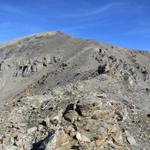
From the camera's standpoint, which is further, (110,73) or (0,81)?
(0,81)

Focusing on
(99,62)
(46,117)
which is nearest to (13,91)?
(99,62)

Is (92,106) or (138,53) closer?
(92,106)

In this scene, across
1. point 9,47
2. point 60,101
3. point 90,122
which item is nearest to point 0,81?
point 9,47

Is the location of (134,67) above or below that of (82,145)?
above

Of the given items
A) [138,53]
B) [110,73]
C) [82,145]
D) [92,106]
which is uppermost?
[138,53]

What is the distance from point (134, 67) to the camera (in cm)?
4869

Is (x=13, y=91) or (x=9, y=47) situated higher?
(x=9, y=47)

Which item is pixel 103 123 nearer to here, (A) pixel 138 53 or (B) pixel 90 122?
(B) pixel 90 122

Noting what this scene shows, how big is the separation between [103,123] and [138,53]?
1482 inches

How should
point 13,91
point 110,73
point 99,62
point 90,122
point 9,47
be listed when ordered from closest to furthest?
point 90,122 → point 110,73 → point 99,62 → point 13,91 → point 9,47

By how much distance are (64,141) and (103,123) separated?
2.81 metres

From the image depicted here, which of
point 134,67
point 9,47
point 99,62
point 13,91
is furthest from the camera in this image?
point 9,47

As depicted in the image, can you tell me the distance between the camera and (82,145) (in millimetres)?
20938

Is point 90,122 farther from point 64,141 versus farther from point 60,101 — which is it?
point 60,101
